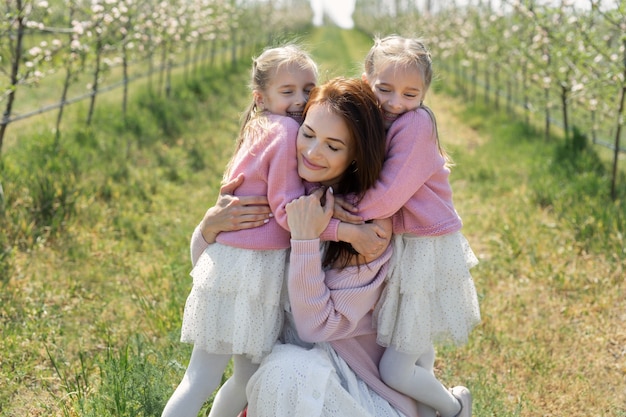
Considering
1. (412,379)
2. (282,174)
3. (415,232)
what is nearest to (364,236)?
(415,232)

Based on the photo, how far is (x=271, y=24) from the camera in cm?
2216

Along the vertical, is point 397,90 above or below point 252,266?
above

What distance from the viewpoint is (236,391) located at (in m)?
2.28

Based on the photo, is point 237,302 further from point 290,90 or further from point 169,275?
point 169,275

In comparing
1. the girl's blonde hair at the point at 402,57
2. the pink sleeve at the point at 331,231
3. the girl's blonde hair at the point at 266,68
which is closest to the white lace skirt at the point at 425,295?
the pink sleeve at the point at 331,231

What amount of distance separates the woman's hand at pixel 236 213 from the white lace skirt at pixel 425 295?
1.46 feet

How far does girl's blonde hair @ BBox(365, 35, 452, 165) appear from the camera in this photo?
7.01ft

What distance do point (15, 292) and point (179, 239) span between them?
1340 millimetres

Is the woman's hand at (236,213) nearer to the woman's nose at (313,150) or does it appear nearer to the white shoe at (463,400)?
the woman's nose at (313,150)

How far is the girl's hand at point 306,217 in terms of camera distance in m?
2.05

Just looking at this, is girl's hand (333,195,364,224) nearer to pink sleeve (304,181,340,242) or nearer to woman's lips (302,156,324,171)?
pink sleeve (304,181,340,242)

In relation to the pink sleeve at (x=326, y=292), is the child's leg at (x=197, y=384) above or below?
below

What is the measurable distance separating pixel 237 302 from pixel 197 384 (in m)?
0.30

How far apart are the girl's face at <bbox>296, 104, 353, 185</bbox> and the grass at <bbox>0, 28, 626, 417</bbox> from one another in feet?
1.20
